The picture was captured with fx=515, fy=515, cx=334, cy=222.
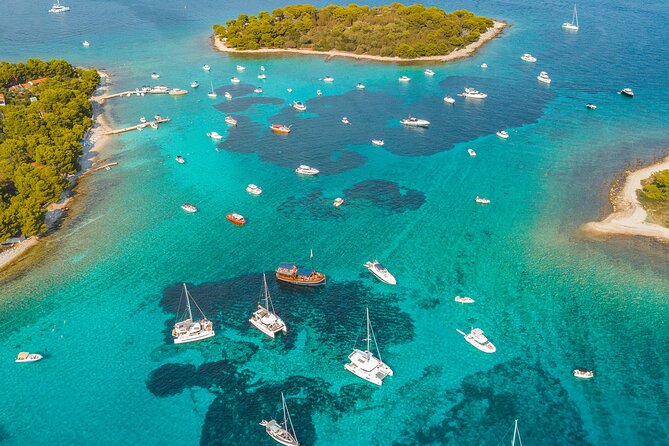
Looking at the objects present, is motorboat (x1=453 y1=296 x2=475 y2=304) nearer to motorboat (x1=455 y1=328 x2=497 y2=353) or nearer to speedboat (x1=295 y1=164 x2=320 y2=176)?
motorboat (x1=455 y1=328 x2=497 y2=353)

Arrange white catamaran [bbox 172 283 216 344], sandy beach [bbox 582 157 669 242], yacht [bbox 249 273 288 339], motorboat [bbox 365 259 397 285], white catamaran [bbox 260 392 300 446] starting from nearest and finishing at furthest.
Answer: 1. white catamaran [bbox 260 392 300 446]
2. white catamaran [bbox 172 283 216 344]
3. yacht [bbox 249 273 288 339]
4. motorboat [bbox 365 259 397 285]
5. sandy beach [bbox 582 157 669 242]

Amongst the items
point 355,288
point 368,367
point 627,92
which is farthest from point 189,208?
point 627,92

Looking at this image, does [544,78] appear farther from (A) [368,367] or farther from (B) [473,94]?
(A) [368,367]

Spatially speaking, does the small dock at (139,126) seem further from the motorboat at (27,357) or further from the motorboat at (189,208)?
the motorboat at (27,357)

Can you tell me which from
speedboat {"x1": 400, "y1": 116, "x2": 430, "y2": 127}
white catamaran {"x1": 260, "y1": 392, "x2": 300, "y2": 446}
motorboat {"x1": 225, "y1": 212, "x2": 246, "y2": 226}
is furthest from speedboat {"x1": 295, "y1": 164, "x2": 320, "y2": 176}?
white catamaran {"x1": 260, "y1": 392, "x2": 300, "y2": 446}

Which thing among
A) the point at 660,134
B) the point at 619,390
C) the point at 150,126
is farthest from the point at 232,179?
the point at 660,134

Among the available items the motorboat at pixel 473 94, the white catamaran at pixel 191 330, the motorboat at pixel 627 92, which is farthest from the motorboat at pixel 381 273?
the motorboat at pixel 627 92

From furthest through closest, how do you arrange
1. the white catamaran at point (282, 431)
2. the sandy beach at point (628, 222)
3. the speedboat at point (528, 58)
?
1. the speedboat at point (528, 58)
2. the sandy beach at point (628, 222)
3. the white catamaran at point (282, 431)
